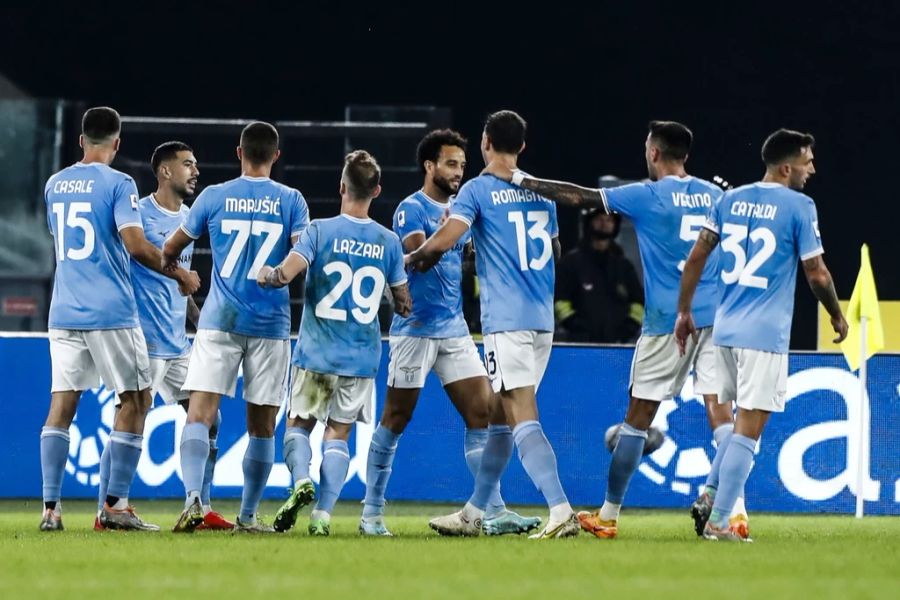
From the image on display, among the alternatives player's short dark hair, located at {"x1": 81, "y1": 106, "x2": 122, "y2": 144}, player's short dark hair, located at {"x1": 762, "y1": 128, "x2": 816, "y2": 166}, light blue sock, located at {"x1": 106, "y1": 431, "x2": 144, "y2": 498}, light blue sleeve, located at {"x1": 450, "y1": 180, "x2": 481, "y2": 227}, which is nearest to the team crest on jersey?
light blue sleeve, located at {"x1": 450, "y1": 180, "x2": 481, "y2": 227}

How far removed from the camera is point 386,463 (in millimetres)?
8500

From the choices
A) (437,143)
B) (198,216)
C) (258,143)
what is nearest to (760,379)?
(437,143)

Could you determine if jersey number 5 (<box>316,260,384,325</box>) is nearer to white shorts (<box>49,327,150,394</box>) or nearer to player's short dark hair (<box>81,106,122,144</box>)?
white shorts (<box>49,327,150,394</box>)

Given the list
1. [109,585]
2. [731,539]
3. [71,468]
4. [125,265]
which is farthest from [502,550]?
[71,468]

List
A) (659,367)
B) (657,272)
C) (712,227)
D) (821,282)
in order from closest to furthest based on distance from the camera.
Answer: (821,282)
(712,227)
(659,367)
(657,272)

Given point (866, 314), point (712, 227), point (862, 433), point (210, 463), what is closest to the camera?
point (712, 227)

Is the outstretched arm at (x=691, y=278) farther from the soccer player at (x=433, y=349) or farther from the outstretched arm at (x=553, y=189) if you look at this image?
the soccer player at (x=433, y=349)

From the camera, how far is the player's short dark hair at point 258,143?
8.25 metres

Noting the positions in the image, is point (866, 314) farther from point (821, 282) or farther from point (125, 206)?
point (125, 206)

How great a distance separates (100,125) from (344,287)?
5.26 feet

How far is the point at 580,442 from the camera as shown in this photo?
11.4 m

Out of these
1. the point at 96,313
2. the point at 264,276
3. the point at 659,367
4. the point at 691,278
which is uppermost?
the point at 691,278

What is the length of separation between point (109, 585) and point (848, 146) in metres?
13.4

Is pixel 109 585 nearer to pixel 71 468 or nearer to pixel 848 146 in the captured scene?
pixel 71 468
